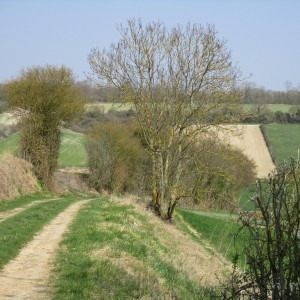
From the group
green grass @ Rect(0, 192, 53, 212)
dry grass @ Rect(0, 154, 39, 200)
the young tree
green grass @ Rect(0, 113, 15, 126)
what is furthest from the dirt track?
green grass @ Rect(0, 192, 53, 212)

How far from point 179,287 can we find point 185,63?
17.5 metres

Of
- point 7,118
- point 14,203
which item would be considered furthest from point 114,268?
point 7,118

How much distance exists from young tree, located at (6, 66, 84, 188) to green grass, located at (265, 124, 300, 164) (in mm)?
31453

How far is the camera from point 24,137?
119 feet

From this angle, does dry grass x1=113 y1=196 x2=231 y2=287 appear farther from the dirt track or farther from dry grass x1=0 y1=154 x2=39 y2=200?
the dirt track

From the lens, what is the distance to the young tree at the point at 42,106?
35938 mm

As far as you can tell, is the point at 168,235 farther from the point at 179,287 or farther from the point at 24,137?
the point at 24,137

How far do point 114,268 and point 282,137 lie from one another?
2310 inches

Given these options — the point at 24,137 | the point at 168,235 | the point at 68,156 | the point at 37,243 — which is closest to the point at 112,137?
the point at 68,156

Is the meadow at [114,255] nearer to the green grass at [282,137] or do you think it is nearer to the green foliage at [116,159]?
the green foliage at [116,159]

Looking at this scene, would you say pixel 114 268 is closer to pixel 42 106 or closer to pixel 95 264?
pixel 95 264

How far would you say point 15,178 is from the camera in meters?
30.4

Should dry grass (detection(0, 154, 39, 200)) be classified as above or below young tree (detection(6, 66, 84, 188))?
below

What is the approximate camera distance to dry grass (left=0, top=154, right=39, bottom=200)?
2768 cm
